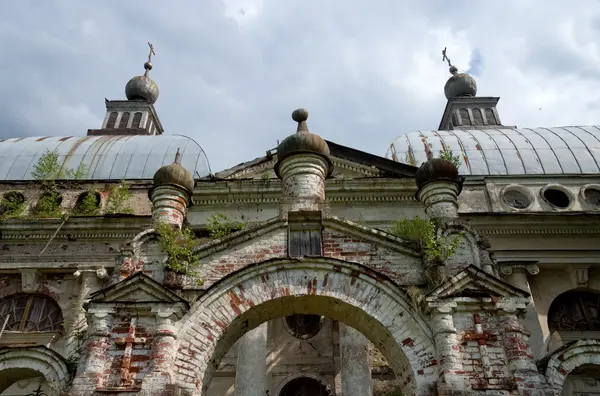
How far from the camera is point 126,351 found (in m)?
6.19

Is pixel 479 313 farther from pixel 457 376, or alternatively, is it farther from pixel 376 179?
pixel 376 179

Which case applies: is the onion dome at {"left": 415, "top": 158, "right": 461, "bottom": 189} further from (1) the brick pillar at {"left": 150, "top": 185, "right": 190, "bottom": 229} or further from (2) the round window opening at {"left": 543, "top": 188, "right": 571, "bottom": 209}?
(2) the round window opening at {"left": 543, "top": 188, "right": 571, "bottom": 209}

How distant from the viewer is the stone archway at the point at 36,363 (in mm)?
6297

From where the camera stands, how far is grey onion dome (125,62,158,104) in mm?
29688

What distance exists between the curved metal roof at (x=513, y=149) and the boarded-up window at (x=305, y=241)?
980 cm

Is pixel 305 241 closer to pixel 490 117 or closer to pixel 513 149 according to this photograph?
pixel 513 149

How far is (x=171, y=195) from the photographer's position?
7914 millimetres

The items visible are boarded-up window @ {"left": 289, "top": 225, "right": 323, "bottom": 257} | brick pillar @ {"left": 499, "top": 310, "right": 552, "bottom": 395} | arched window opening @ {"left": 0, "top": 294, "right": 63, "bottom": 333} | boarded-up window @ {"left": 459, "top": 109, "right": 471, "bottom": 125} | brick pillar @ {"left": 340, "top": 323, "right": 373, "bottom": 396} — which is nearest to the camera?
brick pillar @ {"left": 499, "top": 310, "right": 552, "bottom": 395}

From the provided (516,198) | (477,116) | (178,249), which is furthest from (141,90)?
(178,249)

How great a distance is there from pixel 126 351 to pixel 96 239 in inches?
321

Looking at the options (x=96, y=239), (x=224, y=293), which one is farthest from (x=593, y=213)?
(x=96, y=239)

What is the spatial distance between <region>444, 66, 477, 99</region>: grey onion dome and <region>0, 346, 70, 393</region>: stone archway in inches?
1160

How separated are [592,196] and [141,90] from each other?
24170 millimetres

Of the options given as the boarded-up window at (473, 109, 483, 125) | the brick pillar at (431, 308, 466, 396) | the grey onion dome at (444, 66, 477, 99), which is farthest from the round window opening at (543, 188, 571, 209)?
the grey onion dome at (444, 66, 477, 99)
